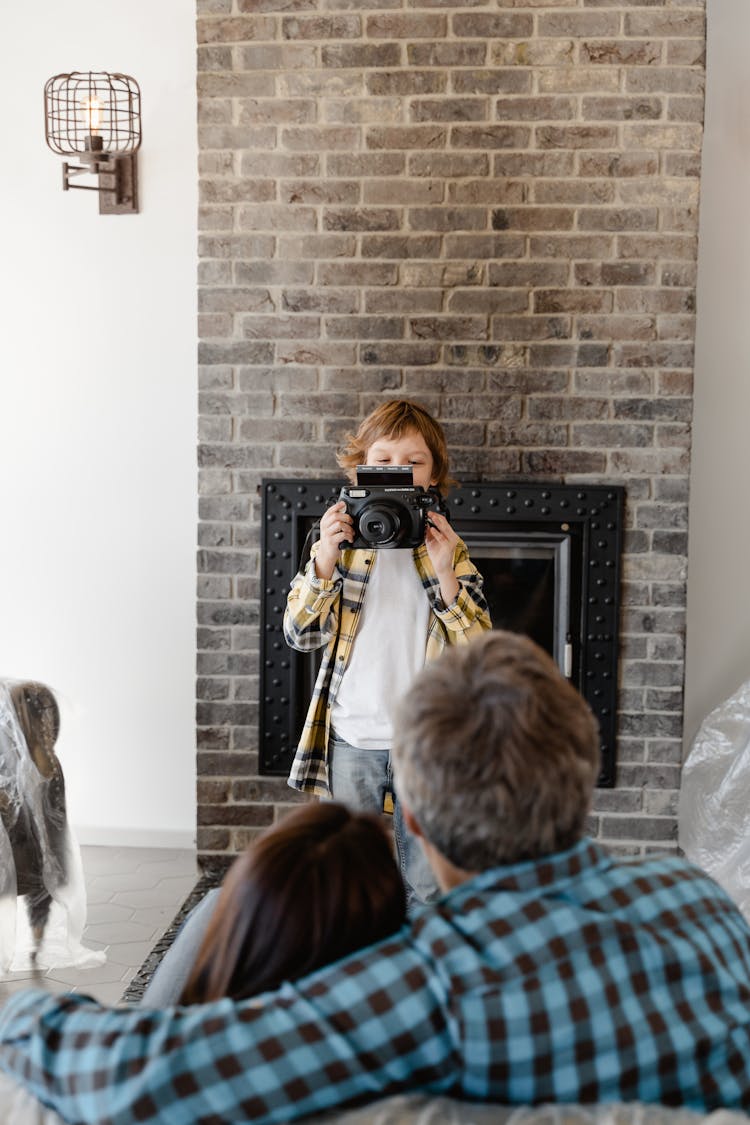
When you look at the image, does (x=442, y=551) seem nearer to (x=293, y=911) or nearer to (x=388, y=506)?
(x=388, y=506)

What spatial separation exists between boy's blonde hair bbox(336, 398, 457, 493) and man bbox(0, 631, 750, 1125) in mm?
1245

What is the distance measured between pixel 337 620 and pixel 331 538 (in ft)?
0.52

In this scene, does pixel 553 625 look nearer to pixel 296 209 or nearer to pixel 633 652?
pixel 633 652

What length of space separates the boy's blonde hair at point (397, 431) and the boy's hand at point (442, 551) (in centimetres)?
14

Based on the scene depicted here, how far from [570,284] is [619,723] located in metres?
1.17

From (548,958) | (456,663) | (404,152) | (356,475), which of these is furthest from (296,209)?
(548,958)

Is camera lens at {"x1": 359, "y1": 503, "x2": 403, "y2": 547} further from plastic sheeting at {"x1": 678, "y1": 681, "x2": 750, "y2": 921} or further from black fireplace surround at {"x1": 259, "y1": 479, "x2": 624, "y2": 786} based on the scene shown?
plastic sheeting at {"x1": 678, "y1": 681, "x2": 750, "y2": 921}

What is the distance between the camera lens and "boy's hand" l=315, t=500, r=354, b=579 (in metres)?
2.16

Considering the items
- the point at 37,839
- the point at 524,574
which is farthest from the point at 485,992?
the point at 524,574

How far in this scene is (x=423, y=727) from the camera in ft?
3.16

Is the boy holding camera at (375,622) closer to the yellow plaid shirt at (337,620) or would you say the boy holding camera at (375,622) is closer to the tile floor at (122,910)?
the yellow plaid shirt at (337,620)

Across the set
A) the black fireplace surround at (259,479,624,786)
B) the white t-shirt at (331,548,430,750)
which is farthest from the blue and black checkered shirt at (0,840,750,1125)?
the black fireplace surround at (259,479,624,786)

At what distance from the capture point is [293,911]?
0.91 m

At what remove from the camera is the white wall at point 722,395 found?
10.5 ft
